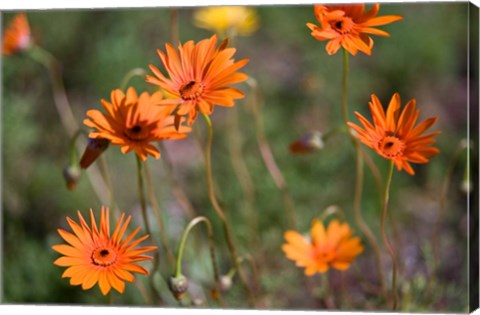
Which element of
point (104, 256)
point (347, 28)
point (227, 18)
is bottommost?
point (104, 256)

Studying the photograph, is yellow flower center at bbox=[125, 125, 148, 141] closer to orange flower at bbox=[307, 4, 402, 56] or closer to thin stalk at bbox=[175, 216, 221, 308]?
thin stalk at bbox=[175, 216, 221, 308]

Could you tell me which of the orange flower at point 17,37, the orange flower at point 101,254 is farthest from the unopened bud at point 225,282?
the orange flower at point 17,37

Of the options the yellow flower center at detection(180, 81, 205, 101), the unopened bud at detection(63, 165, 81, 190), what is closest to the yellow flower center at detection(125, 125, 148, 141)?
the yellow flower center at detection(180, 81, 205, 101)

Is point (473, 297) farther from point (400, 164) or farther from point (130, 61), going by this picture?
point (130, 61)

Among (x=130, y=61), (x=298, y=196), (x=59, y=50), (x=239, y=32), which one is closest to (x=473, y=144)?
(x=298, y=196)

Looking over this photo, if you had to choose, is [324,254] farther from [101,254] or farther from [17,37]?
[17,37]

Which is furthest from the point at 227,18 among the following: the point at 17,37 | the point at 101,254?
the point at 101,254

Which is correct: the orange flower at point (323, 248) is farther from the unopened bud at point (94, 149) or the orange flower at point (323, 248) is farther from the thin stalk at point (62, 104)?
the thin stalk at point (62, 104)
